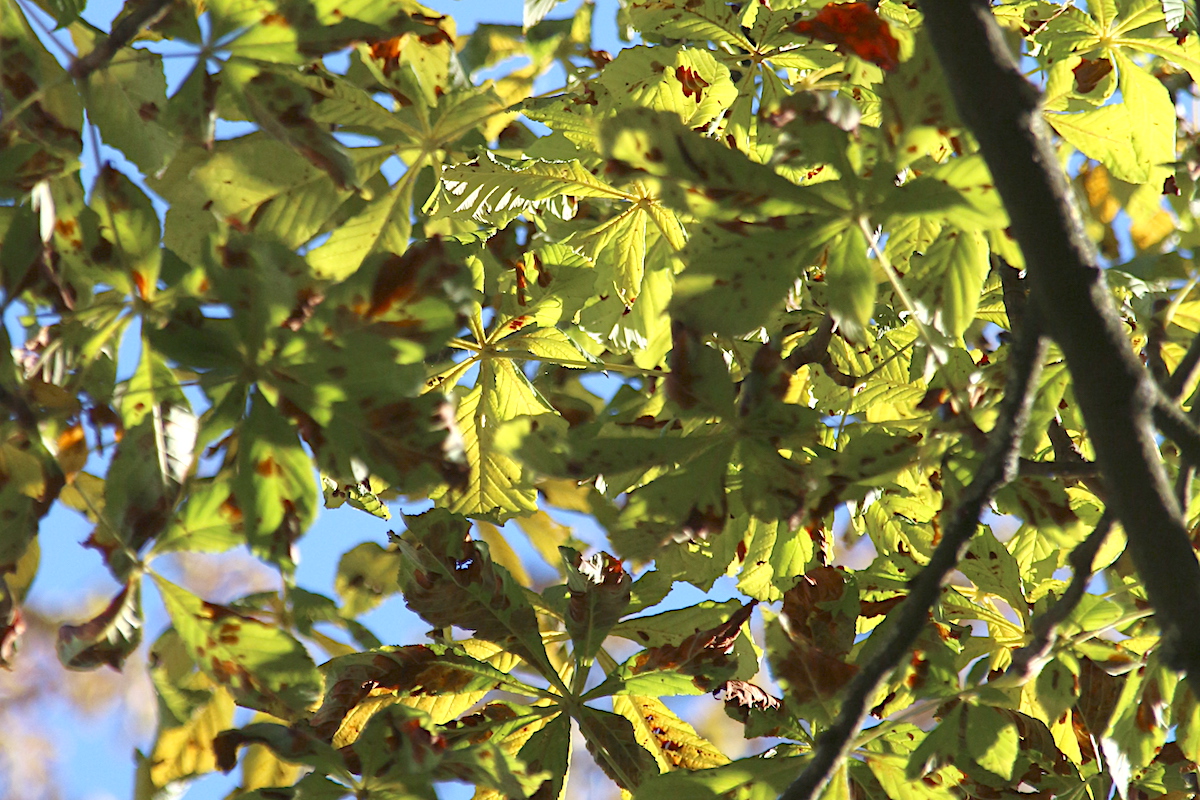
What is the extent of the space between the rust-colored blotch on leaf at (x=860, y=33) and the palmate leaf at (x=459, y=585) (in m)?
0.55

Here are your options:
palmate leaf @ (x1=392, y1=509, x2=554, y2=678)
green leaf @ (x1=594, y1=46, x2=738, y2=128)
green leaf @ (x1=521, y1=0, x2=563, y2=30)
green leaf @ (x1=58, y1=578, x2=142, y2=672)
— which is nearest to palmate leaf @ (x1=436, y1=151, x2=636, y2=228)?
green leaf @ (x1=594, y1=46, x2=738, y2=128)

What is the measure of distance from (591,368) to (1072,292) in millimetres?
667

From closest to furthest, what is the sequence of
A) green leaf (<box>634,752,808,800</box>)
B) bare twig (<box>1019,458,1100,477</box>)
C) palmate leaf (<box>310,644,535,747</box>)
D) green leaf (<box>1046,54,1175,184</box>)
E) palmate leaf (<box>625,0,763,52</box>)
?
bare twig (<box>1019,458,1100,477</box>) → green leaf (<box>634,752,808,800</box>) → palmate leaf (<box>310,644,535,747</box>) → green leaf (<box>1046,54,1175,184</box>) → palmate leaf (<box>625,0,763,52</box>)

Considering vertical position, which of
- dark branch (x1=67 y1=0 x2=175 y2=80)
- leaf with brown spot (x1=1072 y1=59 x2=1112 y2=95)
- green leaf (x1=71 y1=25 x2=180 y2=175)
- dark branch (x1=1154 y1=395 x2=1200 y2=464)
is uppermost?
green leaf (x1=71 y1=25 x2=180 y2=175)

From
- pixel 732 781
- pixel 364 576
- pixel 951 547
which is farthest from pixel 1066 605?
pixel 364 576

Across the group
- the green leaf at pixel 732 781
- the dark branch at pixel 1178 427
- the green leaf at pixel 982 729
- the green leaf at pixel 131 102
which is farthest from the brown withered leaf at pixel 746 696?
the green leaf at pixel 131 102

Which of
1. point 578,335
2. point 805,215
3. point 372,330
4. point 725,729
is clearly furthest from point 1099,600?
point 725,729

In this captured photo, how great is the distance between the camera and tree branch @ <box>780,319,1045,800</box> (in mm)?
562

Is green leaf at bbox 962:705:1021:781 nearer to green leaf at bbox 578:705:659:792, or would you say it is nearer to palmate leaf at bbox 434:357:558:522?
green leaf at bbox 578:705:659:792

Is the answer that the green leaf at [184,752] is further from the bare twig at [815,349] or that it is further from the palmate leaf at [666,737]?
the bare twig at [815,349]

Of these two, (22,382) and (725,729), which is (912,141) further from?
(725,729)

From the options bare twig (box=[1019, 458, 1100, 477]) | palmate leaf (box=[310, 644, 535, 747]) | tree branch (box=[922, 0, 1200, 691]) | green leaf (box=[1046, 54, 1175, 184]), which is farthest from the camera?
green leaf (box=[1046, 54, 1175, 184])

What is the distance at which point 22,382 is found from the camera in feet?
2.08

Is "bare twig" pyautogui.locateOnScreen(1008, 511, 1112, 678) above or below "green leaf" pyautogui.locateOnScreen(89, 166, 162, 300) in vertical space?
below
